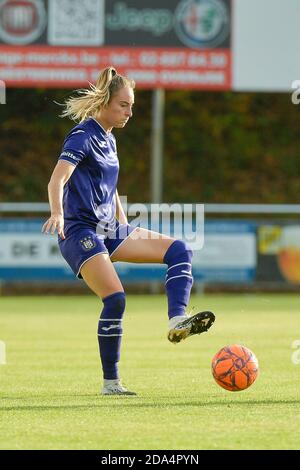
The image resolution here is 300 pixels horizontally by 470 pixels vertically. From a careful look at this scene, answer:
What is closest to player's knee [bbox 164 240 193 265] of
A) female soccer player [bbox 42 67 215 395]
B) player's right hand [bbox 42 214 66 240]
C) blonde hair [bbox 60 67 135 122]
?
female soccer player [bbox 42 67 215 395]

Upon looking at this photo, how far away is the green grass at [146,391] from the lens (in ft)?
18.9

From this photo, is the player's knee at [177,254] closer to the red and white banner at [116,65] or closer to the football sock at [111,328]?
the football sock at [111,328]

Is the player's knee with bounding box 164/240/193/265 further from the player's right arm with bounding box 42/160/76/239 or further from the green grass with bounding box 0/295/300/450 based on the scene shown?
the green grass with bounding box 0/295/300/450

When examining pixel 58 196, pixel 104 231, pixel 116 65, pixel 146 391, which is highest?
pixel 116 65

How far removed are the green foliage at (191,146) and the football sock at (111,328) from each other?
1603 cm

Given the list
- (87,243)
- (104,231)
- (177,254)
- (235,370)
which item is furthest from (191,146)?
(235,370)

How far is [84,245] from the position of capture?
7.44m

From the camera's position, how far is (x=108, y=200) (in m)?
7.75

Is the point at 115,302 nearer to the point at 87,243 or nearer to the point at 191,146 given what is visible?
the point at 87,243

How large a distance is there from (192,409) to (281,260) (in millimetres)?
12429

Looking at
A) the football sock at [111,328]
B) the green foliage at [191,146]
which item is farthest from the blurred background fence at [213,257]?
the football sock at [111,328]

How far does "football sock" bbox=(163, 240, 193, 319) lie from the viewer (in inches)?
293

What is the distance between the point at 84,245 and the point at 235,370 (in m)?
1.27
